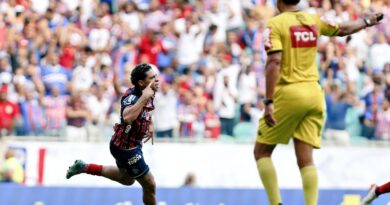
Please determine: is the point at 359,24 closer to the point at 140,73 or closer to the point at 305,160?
the point at 305,160

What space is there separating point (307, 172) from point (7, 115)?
31.4 feet

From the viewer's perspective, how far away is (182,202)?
52.5 feet

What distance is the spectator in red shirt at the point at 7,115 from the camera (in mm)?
20125

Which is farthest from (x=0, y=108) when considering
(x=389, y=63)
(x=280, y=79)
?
(x=280, y=79)

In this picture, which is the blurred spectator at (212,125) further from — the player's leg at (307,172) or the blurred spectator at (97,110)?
the player's leg at (307,172)

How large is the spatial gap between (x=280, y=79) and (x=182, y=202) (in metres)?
Answer: 4.64

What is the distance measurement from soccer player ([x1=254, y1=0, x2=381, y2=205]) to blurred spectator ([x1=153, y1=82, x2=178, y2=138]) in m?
8.78

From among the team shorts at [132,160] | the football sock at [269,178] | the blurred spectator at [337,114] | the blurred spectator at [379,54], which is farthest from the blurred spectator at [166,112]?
the football sock at [269,178]

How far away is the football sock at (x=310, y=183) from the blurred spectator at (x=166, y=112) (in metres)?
8.88

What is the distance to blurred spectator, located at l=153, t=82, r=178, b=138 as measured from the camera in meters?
20.7

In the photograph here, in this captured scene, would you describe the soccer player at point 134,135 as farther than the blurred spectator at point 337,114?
No

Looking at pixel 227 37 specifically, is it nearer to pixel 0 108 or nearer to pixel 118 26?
pixel 118 26

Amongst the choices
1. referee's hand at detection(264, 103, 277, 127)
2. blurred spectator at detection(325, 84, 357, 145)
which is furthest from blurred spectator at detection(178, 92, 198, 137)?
referee's hand at detection(264, 103, 277, 127)

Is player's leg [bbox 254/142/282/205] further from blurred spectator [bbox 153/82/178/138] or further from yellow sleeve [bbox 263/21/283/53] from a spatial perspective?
blurred spectator [bbox 153/82/178/138]
